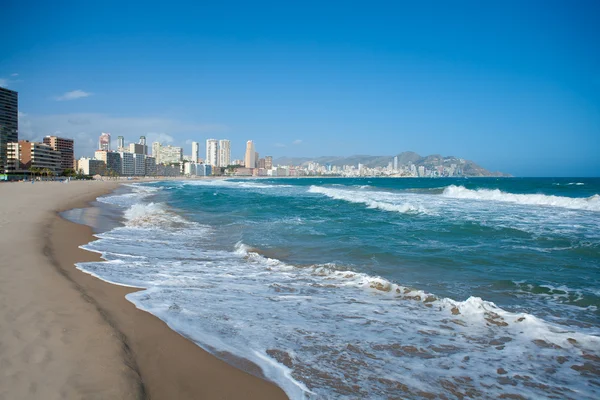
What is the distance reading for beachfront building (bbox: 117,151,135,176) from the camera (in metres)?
151

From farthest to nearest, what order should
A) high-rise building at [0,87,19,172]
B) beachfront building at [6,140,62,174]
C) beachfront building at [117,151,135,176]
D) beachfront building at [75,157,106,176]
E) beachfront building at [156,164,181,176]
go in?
beachfront building at [156,164,181,176]
beachfront building at [117,151,135,176]
beachfront building at [75,157,106,176]
high-rise building at [0,87,19,172]
beachfront building at [6,140,62,174]

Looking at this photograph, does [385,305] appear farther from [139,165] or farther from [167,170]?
[167,170]

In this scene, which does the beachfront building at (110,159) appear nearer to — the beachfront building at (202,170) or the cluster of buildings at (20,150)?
the cluster of buildings at (20,150)

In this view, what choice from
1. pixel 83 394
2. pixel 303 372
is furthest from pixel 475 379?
pixel 83 394

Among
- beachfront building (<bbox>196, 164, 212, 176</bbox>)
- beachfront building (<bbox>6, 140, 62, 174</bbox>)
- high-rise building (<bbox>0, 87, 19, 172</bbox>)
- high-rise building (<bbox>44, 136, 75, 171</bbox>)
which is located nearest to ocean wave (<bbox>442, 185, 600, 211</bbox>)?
beachfront building (<bbox>6, 140, 62, 174</bbox>)

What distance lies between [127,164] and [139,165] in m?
6.33

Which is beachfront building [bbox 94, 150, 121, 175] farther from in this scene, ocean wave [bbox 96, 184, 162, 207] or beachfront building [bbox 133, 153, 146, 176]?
ocean wave [bbox 96, 184, 162, 207]

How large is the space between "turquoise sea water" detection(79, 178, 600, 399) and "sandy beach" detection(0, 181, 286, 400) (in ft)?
1.13

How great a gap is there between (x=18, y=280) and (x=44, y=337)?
105 inches

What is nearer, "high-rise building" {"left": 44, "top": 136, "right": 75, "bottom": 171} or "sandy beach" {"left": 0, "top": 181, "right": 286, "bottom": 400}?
"sandy beach" {"left": 0, "top": 181, "right": 286, "bottom": 400}

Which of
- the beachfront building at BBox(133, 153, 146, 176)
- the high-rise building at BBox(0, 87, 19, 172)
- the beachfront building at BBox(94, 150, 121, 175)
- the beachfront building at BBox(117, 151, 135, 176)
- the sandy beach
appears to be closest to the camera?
the sandy beach

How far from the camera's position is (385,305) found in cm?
564

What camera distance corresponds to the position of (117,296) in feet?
17.9

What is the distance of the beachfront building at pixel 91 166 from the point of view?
13162cm
